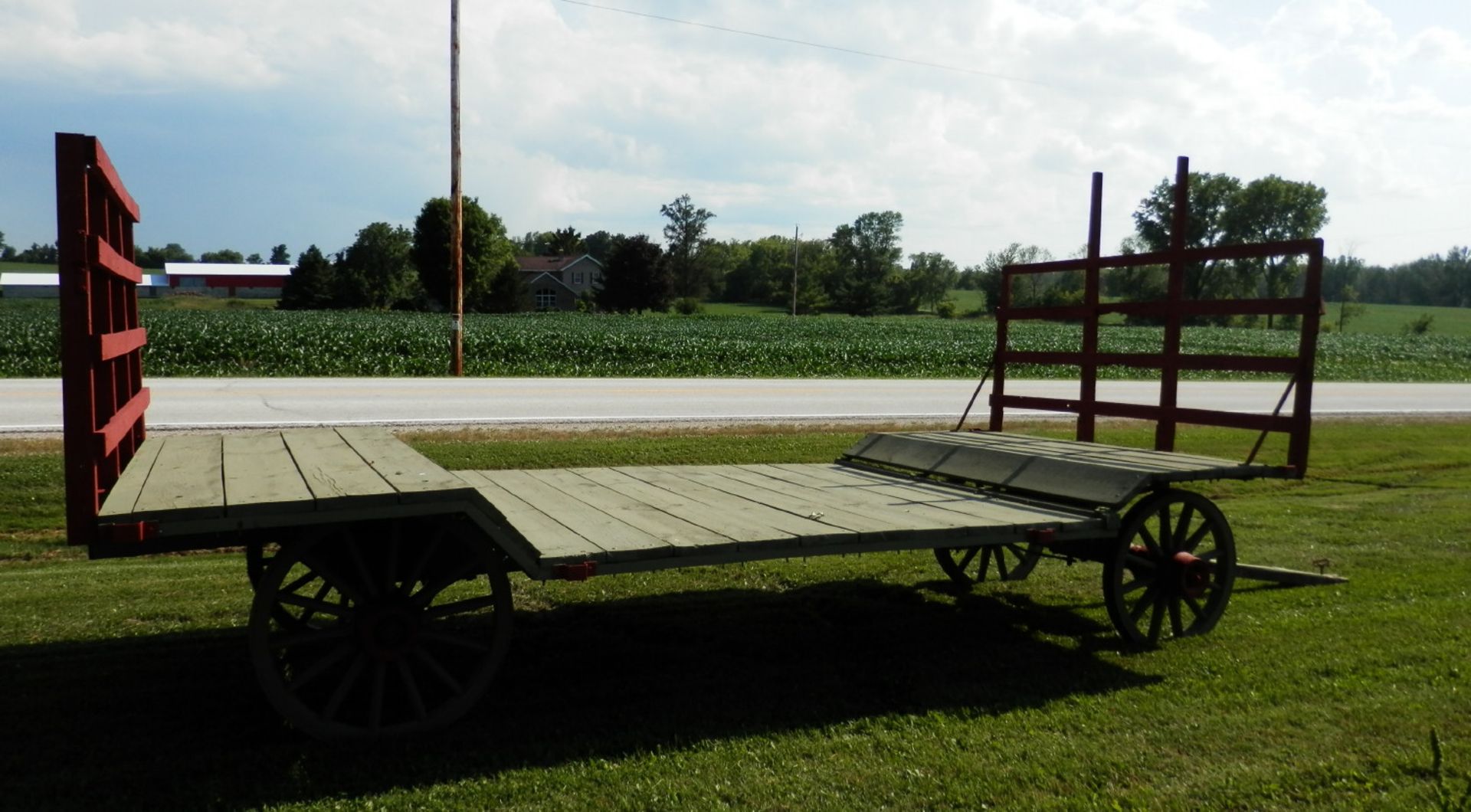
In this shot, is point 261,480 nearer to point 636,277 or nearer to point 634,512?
point 634,512

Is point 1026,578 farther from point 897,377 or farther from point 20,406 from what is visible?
point 897,377

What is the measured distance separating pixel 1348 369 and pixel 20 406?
40.8 metres

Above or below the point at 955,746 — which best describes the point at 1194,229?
above

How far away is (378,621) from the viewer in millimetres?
4219

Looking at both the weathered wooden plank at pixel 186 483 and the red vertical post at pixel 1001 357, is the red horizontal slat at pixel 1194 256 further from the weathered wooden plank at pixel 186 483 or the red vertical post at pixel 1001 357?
the weathered wooden plank at pixel 186 483

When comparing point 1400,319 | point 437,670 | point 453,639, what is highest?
point 1400,319

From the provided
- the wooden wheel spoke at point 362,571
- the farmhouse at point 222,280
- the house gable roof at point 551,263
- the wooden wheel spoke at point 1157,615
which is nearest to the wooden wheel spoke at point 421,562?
the wooden wheel spoke at point 362,571

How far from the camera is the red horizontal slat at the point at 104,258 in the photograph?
3806 mm

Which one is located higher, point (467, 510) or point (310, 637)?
point (467, 510)

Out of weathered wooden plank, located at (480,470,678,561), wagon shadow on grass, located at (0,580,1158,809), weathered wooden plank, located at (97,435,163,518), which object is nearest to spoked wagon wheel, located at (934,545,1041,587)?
wagon shadow on grass, located at (0,580,1158,809)

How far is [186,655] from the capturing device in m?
5.07

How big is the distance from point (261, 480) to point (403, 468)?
56 cm

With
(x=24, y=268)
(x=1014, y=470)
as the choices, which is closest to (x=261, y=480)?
(x=1014, y=470)

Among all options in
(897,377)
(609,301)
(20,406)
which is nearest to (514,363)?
(897,377)
